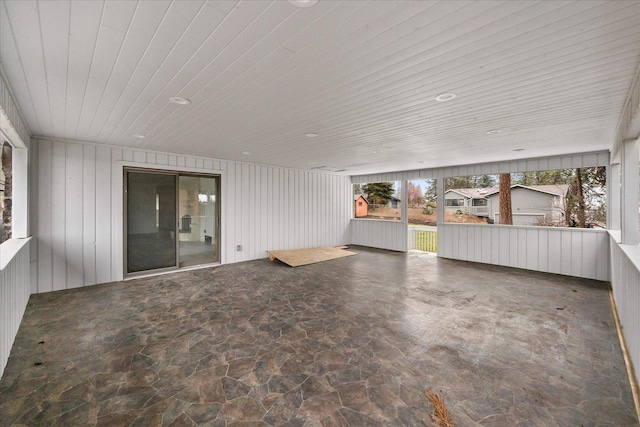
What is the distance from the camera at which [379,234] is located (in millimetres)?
9344

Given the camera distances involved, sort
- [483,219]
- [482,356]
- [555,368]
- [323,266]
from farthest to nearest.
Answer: [483,219]
[323,266]
[482,356]
[555,368]

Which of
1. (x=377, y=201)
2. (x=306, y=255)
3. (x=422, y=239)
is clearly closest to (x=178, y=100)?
(x=306, y=255)

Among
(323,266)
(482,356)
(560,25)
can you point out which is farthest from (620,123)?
(323,266)

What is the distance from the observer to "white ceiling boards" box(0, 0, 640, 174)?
1.58 m

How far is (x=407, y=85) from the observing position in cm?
252

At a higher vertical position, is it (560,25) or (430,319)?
(560,25)

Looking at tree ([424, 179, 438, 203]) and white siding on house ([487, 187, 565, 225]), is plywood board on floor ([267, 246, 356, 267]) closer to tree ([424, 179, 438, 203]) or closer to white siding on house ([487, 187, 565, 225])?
tree ([424, 179, 438, 203])

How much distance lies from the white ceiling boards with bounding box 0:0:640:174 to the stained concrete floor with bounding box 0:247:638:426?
259 cm

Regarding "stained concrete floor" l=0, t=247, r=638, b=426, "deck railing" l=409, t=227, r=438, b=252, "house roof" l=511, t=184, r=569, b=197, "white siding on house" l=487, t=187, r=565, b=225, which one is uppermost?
"house roof" l=511, t=184, r=569, b=197

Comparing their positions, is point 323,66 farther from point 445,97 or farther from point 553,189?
point 553,189

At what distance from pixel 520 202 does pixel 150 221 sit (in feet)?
27.8

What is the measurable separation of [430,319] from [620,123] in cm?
341

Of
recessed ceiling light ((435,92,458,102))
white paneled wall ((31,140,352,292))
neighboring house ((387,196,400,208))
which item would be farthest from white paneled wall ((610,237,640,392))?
white paneled wall ((31,140,352,292))

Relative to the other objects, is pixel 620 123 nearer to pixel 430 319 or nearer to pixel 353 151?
pixel 430 319
